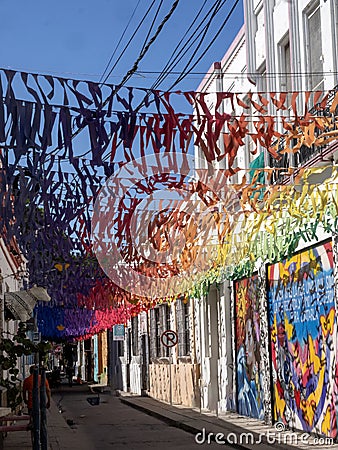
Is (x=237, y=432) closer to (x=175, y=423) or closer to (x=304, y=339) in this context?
(x=304, y=339)

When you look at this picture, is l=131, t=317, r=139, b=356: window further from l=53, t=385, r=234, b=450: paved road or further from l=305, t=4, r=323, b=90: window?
l=305, t=4, r=323, b=90: window

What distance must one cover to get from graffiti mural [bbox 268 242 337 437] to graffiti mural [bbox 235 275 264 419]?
1.41m

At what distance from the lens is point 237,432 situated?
19.0 meters

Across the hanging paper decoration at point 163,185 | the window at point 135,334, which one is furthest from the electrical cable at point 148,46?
the window at point 135,334

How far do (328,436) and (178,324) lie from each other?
53.6 ft

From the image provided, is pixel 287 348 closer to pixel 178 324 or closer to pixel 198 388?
pixel 198 388

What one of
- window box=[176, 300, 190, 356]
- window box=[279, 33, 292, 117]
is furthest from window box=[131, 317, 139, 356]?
window box=[279, 33, 292, 117]

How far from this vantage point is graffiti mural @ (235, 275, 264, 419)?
2153cm

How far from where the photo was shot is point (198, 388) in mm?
28172

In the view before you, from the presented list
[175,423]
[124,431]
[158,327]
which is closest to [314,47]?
[124,431]

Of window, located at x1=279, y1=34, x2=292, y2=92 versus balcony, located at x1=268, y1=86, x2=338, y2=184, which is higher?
window, located at x1=279, y1=34, x2=292, y2=92

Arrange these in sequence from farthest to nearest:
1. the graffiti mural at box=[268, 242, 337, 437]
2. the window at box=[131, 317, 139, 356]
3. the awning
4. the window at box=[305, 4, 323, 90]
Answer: the window at box=[131, 317, 139, 356]
the awning
the window at box=[305, 4, 323, 90]
the graffiti mural at box=[268, 242, 337, 437]

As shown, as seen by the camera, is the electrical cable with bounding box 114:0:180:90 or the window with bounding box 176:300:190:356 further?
the window with bounding box 176:300:190:356

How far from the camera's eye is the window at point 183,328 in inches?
1216
